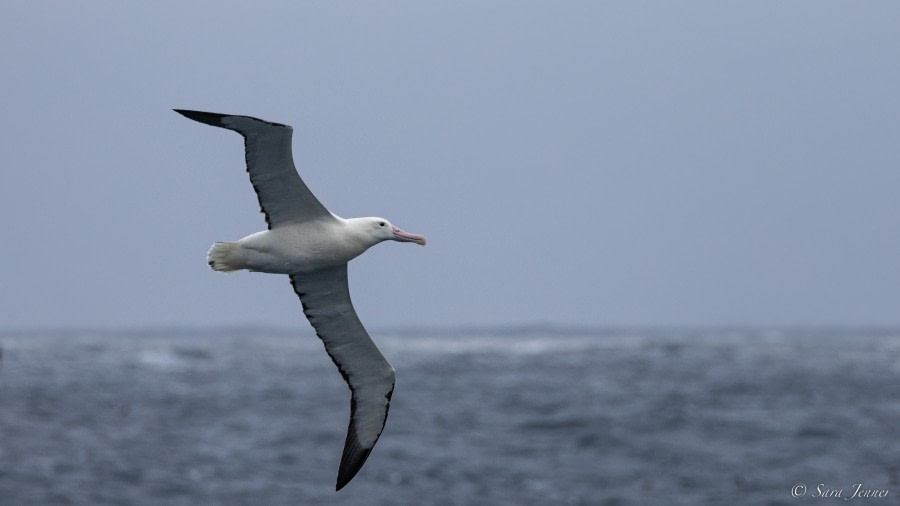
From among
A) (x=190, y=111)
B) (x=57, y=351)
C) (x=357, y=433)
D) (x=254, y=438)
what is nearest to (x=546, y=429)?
(x=254, y=438)

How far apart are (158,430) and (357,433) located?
18.7m

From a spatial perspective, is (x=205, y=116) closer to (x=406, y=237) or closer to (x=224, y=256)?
(x=224, y=256)

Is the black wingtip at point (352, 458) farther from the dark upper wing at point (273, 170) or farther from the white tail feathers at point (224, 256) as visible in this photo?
the dark upper wing at point (273, 170)

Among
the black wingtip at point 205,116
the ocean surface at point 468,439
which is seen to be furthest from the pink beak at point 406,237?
the ocean surface at point 468,439

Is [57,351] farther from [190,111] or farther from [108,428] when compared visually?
[190,111]

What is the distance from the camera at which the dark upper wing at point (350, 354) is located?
1148 cm

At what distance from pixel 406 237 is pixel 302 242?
1.01 meters

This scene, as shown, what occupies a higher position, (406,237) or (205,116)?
(205,116)

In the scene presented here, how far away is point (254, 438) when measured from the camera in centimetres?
2856

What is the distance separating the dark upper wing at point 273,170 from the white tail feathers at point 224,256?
0.38m

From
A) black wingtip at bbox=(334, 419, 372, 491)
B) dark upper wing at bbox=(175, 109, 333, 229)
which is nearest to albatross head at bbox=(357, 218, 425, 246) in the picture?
dark upper wing at bbox=(175, 109, 333, 229)

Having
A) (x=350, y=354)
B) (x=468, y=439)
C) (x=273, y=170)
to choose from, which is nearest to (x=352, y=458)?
(x=350, y=354)

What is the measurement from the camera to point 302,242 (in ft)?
34.7

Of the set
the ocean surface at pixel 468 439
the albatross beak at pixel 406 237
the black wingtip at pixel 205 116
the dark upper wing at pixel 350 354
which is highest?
the black wingtip at pixel 205 116
